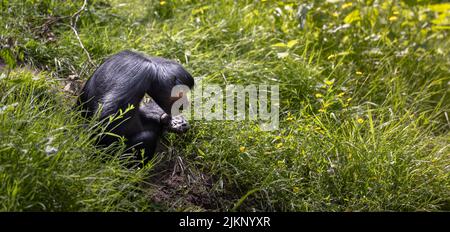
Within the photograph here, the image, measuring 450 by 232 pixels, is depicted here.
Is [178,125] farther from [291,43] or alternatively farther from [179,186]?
[291,43]

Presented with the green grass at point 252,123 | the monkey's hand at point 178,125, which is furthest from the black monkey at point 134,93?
the green grass at point 252,123

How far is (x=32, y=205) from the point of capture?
306 centimetres

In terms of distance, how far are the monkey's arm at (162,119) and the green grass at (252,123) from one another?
5.7 inches

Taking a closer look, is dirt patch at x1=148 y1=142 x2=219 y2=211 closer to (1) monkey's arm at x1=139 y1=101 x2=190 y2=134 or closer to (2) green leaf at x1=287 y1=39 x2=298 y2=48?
(1) monkey's arm at x1=139 y1=101 x2=190 y2=134

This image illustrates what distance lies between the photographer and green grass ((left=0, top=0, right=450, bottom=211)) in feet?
11.2

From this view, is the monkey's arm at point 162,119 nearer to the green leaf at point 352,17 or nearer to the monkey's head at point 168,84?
the monkey's head at point 168,84

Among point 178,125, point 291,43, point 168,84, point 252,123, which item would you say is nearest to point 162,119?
point 178,125

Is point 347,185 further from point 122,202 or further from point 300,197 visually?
point 122,202

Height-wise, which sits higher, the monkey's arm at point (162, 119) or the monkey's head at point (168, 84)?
the monkey's head at point (168, 84)

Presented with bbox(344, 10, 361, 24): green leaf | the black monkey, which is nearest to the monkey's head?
the black monkey

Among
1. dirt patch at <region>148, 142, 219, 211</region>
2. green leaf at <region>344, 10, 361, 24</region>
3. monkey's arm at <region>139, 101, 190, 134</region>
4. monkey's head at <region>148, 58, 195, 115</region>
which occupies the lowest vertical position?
dirt patch at <region>148, 142, 219, 211</region>

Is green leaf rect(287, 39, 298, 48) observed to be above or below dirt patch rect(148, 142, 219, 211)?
above

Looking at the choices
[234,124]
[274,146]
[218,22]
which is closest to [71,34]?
[218,22]

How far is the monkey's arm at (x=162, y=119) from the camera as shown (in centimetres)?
414
